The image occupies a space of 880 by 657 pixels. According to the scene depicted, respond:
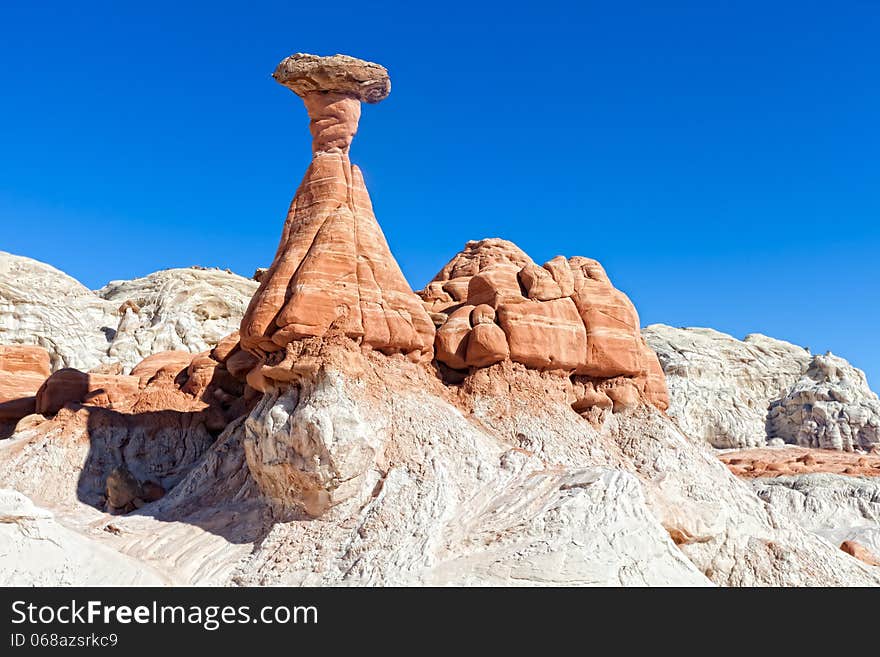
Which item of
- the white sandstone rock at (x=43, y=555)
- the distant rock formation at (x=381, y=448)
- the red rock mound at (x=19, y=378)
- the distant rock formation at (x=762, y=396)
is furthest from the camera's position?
the distant rock formation at (x=762, y=396)

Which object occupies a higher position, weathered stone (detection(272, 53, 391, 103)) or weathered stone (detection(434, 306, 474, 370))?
weathered stone (detection(272, 53, 391, 103))

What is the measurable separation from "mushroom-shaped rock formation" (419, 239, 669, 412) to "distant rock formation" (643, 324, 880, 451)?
114 ft

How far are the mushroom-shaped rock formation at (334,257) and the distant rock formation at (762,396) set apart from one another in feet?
129

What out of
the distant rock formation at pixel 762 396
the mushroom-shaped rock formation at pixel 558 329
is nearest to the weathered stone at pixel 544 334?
the mushroom-shaped rock formation at pixel 558 329

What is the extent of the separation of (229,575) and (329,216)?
25.7 feet

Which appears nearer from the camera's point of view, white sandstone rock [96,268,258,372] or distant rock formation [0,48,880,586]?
distant rock formation [0,48,880,586]

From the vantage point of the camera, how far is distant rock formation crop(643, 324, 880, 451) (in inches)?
2250

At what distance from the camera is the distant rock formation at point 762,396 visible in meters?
57.2

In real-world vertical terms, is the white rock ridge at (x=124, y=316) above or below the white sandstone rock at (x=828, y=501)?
above

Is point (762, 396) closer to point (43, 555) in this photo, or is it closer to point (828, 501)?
point (828, 501)

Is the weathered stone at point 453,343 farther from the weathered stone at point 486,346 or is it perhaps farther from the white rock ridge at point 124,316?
the white rock ridge at point 124,316

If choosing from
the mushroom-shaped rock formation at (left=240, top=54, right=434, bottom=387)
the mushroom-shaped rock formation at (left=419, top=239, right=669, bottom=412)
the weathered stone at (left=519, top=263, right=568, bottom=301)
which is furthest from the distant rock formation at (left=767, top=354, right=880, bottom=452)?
the mushroom-shaped rock formation at (left=240, top=54, right=434, bottom=387)

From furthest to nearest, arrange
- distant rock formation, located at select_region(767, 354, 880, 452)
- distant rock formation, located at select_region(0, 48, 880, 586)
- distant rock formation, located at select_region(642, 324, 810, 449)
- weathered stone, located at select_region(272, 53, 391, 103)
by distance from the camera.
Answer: distant rock formation, located at select_region(642, 324, 810, 449)
distant rock formation, located at select_region(767, 354, 880, 452)
weathered stone, located at select_region(272, 53, 391, 103)
distant rock formation, located at select_region(0, 48, 880, 586)

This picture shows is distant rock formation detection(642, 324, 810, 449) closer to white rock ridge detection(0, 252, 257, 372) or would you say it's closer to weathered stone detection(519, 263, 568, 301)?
white rock ridge detection(0, 252, 257, 372)
